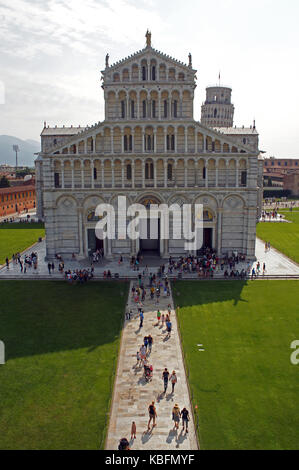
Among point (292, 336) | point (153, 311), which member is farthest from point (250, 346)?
point (153, 311)

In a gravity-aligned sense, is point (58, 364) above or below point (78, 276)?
below

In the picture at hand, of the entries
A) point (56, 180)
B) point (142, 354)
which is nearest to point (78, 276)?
point (56, 180)

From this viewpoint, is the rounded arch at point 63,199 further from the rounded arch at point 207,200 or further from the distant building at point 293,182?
the distant building at point 293,182

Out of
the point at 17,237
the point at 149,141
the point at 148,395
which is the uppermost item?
the point at 149,141

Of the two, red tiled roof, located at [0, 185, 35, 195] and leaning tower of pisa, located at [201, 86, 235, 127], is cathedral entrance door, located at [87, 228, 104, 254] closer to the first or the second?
red tiled roof, located at [0, 185, 35, 195]

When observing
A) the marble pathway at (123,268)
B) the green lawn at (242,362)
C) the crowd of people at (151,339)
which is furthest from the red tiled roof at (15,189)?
the green lawn at (242,362)

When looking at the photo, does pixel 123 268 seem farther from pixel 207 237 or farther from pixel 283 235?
pixel 283 235
